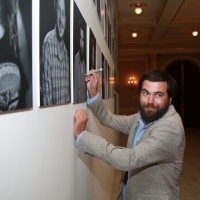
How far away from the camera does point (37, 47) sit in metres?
1.01

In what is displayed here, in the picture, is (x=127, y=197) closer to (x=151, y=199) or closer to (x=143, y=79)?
(x=151, y=199)

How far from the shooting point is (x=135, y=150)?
1689mm

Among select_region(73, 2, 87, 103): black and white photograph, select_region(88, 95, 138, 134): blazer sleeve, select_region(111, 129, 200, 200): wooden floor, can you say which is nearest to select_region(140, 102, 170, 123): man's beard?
select_region(88, 95, 138, 134): blazer sleeve

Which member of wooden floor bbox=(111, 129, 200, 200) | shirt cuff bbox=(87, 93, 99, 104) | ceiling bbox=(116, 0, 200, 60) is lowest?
wooden floor bbox=(111, 129, 200, 200)

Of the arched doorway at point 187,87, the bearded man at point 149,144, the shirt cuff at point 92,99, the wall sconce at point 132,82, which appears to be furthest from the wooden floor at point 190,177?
the wall sconce at point 132,82

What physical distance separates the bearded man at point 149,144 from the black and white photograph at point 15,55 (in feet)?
2.83

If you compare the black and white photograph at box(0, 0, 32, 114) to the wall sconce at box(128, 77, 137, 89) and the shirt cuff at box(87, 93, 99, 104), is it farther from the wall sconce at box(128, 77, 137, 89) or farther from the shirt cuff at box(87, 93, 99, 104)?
the wall sconce at box(128, 77, 137, 89)

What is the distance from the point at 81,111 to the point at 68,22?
601 millimetres

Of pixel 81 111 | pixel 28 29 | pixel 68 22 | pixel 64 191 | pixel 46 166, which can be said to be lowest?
pixel 64 191

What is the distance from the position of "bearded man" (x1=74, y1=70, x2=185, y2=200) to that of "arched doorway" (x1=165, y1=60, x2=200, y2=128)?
1226cm

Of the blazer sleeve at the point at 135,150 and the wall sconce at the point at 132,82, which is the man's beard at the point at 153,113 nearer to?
the blazer sleeve at the point at 135,150

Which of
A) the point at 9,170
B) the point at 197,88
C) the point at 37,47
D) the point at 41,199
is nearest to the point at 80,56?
the point at 37,47

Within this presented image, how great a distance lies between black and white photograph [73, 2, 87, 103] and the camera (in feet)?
5.45

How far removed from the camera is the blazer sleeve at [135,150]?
1.67 meters
